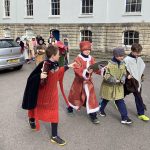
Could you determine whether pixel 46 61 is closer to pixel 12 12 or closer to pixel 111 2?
pixel 111 2

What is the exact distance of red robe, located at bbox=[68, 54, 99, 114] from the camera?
5309 millimetres

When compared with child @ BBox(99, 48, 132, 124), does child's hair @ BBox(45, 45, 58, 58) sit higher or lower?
higher

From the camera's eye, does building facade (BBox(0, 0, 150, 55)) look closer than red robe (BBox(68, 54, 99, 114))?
No

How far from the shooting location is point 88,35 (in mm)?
19422

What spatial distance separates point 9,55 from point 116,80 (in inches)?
276

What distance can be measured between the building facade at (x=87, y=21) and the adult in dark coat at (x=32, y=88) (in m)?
13.1

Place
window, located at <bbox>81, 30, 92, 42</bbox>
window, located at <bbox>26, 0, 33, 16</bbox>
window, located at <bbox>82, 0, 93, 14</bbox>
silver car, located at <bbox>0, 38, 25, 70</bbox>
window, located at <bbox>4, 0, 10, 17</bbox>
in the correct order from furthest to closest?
window, located at <bbox>4, 0, 10, 17</bbox> < window, located at <bbox>26, 0, 33, 16</bbox> < window, located at <bbox>81, 30, 92, 42</bbox> < window, located at <bbox>82, 0, 93, 14</bbox> < silver car, located at <bbox>0, 38, 25, 70</bbox>

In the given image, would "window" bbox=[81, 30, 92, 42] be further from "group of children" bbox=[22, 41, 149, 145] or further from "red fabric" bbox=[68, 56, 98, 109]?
"red fabric" bbox=[68, 56, 98, 109]

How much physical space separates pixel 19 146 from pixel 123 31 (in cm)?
1407

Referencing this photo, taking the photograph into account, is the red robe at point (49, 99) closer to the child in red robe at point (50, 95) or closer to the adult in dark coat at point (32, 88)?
the child in red robe at point (50, 95)

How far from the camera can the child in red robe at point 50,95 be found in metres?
4.39

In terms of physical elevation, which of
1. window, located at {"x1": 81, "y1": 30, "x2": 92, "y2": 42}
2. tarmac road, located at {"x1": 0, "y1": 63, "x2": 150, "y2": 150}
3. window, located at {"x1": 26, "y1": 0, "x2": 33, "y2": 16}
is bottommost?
tarmac road, located at {"x1": 0, "y1": 63, "x2": 150, "y2": 150}

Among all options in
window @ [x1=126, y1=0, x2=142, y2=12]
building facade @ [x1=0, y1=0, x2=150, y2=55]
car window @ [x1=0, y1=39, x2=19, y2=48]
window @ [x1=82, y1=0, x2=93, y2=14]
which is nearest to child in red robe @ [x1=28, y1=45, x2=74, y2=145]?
car window @ [x1=0, y1=39, x2=19, y2=48]

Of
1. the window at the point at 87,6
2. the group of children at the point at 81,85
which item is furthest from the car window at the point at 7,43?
the window at the point at 87,6
